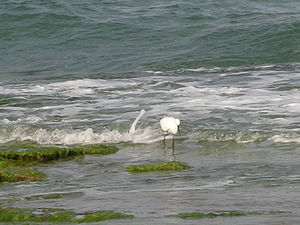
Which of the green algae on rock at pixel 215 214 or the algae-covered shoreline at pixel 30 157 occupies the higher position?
the green algae on rock at pixel 215 214

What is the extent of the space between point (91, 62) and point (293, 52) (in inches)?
189

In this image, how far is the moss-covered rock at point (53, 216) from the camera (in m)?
5.34

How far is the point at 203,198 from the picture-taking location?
5961 millimetres

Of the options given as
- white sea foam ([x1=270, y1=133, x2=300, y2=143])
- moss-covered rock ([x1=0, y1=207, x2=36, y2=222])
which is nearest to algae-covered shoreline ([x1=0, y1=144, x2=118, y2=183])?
moss-covered rock ([x1=0, y1=207, x2=36, y2=222])

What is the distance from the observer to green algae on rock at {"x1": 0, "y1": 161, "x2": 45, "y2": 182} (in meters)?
7.21

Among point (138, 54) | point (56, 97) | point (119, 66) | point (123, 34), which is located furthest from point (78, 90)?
point (123, 34)

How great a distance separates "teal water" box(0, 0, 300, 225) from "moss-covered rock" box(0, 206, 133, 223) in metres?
0.16

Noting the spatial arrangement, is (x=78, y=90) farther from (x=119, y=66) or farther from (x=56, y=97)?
(x=119, y=66)

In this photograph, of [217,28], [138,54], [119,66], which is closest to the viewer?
[119,66]

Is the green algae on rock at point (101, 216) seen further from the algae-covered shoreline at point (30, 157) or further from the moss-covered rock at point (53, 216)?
the algae-covered shoreline at point (30, 157)

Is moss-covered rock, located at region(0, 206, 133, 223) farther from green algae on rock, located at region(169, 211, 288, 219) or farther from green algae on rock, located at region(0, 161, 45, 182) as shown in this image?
green algae on rock, located at region(0, 161, 45, 182)

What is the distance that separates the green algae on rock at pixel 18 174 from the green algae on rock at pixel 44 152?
0.79 metres

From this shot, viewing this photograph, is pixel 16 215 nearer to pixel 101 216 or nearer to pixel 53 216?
pixel 53 216

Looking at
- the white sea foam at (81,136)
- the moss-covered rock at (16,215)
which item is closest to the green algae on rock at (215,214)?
the moss-covered rock at (16,215)
